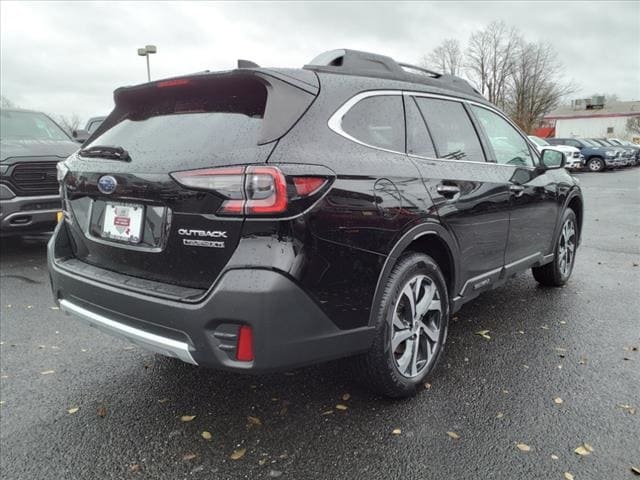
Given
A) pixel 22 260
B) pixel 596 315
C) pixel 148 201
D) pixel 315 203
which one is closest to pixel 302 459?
pixel 315 203

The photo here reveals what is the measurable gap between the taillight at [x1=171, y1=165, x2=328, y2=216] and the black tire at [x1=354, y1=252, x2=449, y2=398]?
2.53 ft

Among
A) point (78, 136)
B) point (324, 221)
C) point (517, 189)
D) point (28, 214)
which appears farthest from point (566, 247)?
point (78, 136)

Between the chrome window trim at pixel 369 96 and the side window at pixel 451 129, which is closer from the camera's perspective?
the chrome window trim at pixel 369 96

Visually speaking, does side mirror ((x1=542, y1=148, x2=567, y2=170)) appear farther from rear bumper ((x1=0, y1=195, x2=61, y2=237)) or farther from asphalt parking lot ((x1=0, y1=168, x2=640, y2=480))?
rear bumper ((x1=0, y1=195, x2=61, y2=237))

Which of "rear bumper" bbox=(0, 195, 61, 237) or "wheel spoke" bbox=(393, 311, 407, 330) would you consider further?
"rear bumper" bbox=(0, 195, 61, 237)

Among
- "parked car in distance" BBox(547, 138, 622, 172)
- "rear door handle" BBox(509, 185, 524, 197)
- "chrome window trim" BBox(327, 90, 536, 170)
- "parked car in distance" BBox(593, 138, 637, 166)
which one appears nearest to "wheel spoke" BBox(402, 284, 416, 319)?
"chrome window trim" BBox(327, 90, 536, 170)

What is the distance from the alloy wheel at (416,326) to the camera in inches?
108

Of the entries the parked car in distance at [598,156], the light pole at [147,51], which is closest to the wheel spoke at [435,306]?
the light pole at [147,51]

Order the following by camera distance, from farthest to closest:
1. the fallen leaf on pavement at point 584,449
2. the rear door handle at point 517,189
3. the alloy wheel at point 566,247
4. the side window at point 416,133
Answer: the alloy wheel at point 566,247
the rear door handle at point 517,189
the side window at point 416,133
the fallen leaf on pavement at point 584,449

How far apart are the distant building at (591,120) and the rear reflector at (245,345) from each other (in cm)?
6829

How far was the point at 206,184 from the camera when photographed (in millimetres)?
2145

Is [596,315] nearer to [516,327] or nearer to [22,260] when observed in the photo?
[516,327]

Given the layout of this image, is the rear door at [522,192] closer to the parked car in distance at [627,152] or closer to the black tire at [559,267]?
the black tire at [559,267]

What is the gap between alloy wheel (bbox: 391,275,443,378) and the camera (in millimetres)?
2744
